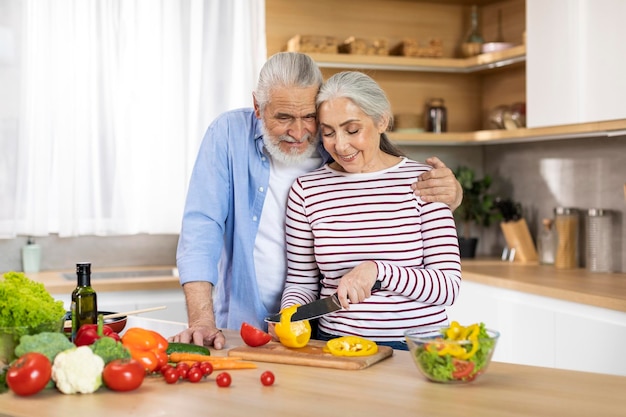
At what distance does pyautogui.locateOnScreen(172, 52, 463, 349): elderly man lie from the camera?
8.07 feet

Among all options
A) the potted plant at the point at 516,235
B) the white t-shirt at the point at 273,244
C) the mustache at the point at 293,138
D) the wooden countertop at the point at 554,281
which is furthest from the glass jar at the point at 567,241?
the mustache at the point at 293,138

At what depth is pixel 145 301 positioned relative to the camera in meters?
4.03

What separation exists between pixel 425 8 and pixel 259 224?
2.67 m

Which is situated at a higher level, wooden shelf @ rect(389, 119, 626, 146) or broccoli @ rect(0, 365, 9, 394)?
wooden shelf @ rect(389, 119, 626, 146)

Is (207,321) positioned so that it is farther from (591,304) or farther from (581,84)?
(581,84)

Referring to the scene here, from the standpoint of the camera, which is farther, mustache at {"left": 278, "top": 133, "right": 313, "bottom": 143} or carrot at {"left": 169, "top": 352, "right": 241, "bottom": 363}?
mustache at {"left": 278, "top": 133, "right": 313, "bottom": 143}

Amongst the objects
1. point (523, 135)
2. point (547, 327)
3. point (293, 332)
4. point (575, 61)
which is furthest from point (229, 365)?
point (523, 135)

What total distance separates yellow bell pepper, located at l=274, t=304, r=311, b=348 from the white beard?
1.92 feet

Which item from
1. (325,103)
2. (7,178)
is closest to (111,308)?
(7,178)

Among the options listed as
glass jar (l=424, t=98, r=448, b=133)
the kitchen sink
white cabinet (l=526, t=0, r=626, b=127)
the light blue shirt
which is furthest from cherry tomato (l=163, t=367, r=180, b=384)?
glass jar (l=424, t=98, r=448, b=133)

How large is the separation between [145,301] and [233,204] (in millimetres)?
1535

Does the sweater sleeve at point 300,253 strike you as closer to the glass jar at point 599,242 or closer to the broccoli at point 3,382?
the broccoli at point 3,382

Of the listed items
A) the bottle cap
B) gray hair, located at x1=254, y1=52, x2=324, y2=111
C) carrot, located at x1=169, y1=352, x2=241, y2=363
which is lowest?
carrot, located at x1=169, y1=352, x2=241, y2=363

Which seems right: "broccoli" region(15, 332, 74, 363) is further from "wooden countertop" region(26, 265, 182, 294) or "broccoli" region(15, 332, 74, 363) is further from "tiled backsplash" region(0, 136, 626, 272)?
"tiled backsplash" region(0, 136, 626, 272)
